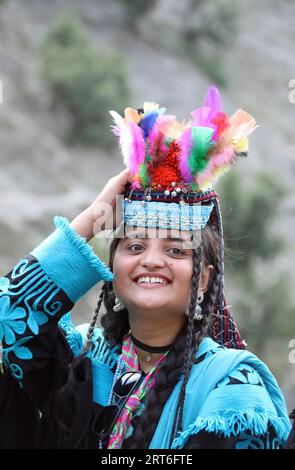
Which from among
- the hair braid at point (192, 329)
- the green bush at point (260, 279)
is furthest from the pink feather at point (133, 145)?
the green bush at point (260, 279)

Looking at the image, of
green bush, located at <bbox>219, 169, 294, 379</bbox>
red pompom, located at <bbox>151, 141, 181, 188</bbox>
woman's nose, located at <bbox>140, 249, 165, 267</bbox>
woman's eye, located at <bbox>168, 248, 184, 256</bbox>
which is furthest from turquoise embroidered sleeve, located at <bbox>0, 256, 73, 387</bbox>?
green bush, located at <bbox>219, 169, 294, 379</bbox>

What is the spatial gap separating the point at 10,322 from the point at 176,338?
1.80 feet

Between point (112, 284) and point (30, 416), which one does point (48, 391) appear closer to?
point (30, 416)

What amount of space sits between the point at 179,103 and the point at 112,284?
57.8 feet

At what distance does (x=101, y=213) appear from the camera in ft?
8.67

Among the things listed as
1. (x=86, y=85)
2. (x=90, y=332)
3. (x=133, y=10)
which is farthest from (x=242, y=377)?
(x=133, y=10)

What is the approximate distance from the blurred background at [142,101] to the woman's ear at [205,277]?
13.9 ft

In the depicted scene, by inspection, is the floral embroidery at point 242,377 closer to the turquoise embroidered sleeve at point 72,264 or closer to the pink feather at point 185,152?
the turquoise embroidered sleeve at point 72,264

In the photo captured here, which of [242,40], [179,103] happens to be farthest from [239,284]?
[242,40]

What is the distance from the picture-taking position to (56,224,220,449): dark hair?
2.50 metres

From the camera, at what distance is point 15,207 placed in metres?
12.3

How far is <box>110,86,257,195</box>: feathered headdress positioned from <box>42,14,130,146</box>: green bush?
1426 cm

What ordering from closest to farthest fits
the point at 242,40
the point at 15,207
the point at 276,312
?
the point at 15,207
the point at 276,312
the point at 242,40

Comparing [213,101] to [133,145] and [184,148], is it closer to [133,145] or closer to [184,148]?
[184,148]
